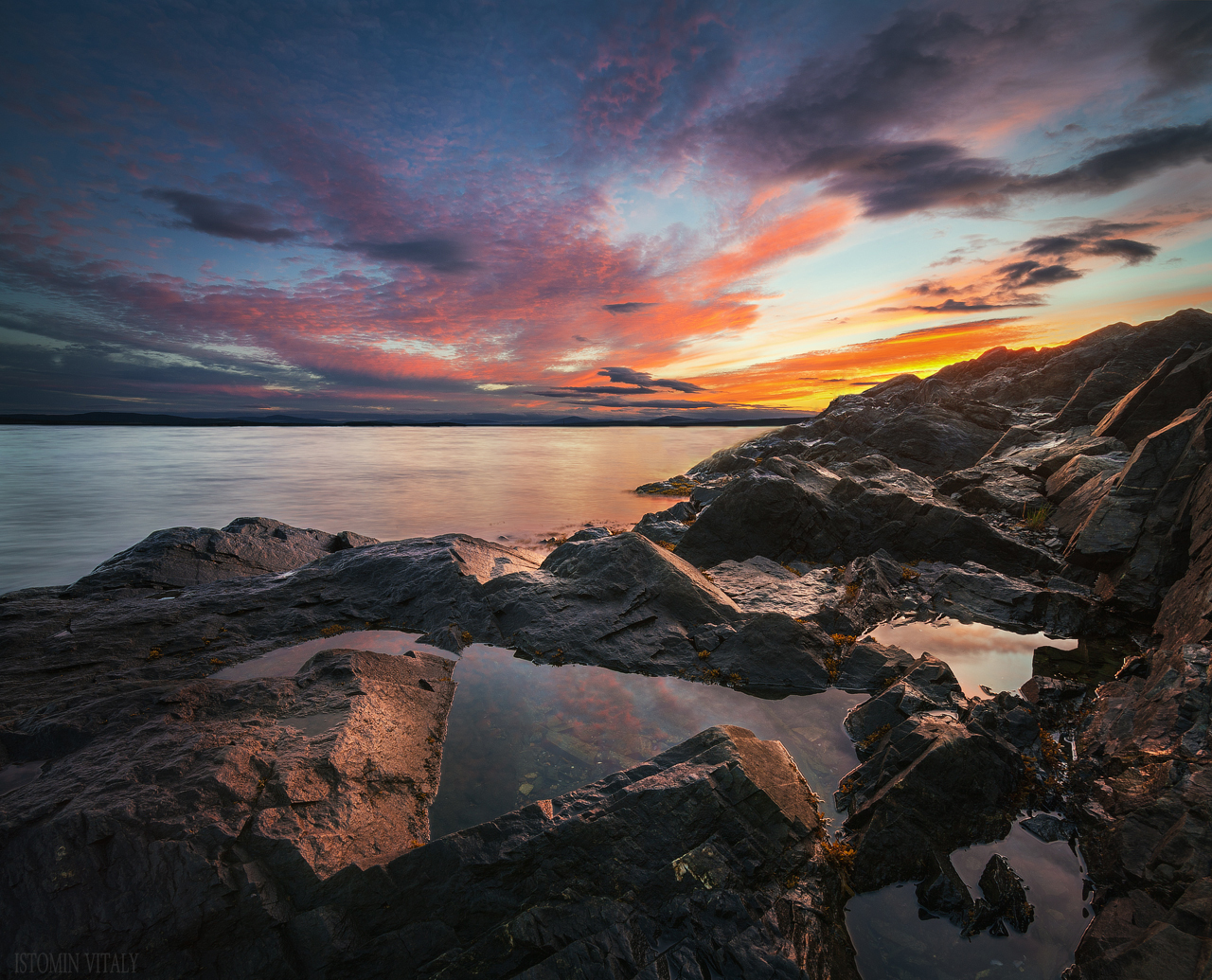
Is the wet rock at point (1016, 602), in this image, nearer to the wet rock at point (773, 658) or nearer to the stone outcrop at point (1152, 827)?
the stone outcrop at point (1152, 827)

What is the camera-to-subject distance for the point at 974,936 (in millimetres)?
5383

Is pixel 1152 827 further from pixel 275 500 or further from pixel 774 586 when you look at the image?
pixel 275 500

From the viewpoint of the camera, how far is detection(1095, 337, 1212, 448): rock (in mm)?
21422

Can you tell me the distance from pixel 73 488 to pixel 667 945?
5888 cm

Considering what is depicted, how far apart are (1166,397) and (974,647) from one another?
2072cm

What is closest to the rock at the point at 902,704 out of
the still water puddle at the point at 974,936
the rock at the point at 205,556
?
the still water puddle at the point at 974,936

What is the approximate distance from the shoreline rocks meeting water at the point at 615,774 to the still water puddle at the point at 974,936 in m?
0.17

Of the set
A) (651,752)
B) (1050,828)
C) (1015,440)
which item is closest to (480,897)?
(651,752)

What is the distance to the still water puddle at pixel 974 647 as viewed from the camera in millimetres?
10641

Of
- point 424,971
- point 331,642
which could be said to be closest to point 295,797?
point 424,971

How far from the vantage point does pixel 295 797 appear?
6.40 m

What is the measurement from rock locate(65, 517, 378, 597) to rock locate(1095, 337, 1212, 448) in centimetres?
3554

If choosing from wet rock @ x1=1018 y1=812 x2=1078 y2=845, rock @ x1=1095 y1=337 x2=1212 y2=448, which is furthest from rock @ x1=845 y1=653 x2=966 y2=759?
rock @ x1=1095 y1=337 x2=1212 y2=448

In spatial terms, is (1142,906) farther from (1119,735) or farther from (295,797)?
(295,797)
